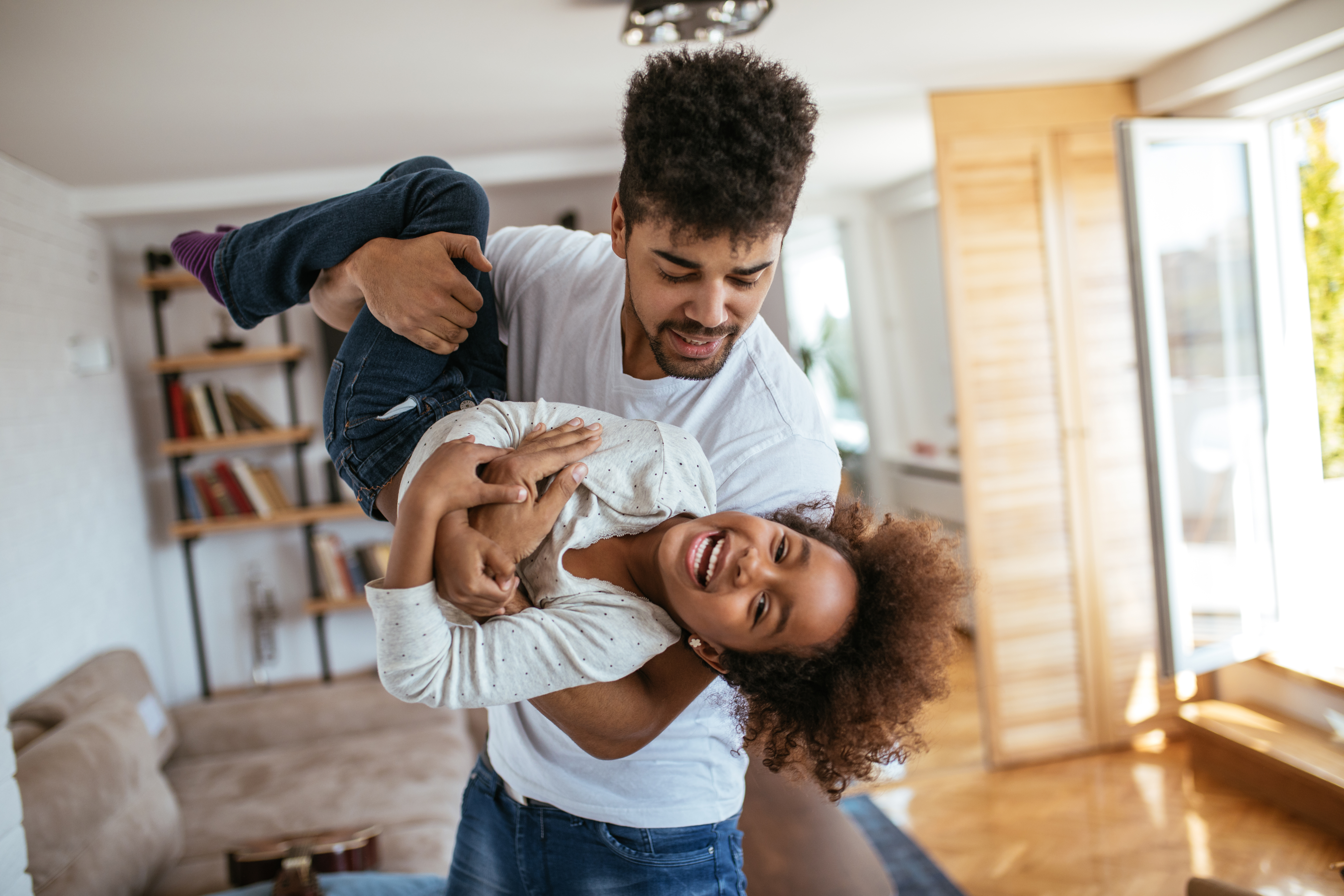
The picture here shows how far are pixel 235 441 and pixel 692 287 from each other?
398cm

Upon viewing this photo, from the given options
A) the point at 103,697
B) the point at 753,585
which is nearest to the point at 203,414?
the point at 103,697

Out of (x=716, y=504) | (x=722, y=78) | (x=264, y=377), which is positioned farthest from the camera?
(x=264, y=377)

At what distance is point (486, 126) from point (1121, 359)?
2.94m

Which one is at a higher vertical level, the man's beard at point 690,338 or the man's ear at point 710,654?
the man's beard at point 690,338

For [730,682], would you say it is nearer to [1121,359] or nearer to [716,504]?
[716,504]

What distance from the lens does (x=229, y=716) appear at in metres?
3.82

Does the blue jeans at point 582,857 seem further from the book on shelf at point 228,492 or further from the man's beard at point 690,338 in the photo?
the book on shelf at point 228,492

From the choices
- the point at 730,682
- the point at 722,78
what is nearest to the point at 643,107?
the point at 722,78

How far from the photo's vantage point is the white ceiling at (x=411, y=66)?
249 centimetres

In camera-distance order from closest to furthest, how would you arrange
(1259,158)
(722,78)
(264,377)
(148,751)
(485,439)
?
(722,78), (485,439), (148,751), (1259,158), (264,377)

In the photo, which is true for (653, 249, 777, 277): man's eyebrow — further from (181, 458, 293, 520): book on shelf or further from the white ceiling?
(181, 458, 293, 520): book on shelf

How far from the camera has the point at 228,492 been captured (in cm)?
443

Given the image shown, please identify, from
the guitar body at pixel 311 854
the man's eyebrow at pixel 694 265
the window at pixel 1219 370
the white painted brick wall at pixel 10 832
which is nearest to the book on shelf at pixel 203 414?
the guitar body at pixel 311 854

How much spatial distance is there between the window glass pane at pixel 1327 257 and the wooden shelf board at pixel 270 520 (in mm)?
4181
